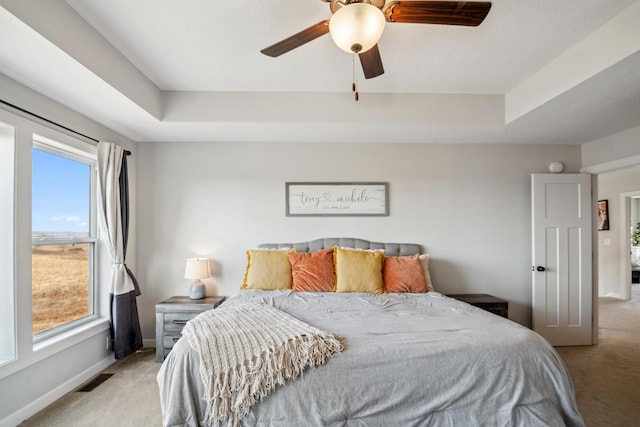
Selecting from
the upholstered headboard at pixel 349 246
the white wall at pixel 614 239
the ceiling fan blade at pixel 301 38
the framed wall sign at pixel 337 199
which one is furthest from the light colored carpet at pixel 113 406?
the white wall at pixel 614 239

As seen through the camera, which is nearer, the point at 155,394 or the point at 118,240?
the point at 155,394

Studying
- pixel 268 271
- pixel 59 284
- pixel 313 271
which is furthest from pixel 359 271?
pixel 59 284

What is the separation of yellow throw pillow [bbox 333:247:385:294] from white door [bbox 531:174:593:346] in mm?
1992

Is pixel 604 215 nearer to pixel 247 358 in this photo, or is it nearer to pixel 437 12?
pixel 437 12

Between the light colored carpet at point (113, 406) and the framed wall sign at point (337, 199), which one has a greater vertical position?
the framed wall sign at point (337, 199)

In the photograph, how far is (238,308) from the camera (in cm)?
220

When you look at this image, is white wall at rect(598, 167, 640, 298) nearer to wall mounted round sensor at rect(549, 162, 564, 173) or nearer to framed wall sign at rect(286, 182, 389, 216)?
wall mounted round sensor at rect(549, 162, 564, 173)

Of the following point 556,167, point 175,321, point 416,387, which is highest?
point 556,167

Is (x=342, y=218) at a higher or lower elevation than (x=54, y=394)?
higher

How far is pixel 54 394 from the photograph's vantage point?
2.35 m

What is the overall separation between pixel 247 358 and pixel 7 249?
197 cm

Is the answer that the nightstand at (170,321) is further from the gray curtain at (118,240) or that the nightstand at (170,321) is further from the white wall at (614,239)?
the white wall at (614,239)

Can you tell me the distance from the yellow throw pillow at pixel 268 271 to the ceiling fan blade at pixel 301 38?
2.00 metres

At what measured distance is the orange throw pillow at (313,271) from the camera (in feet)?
9.83
